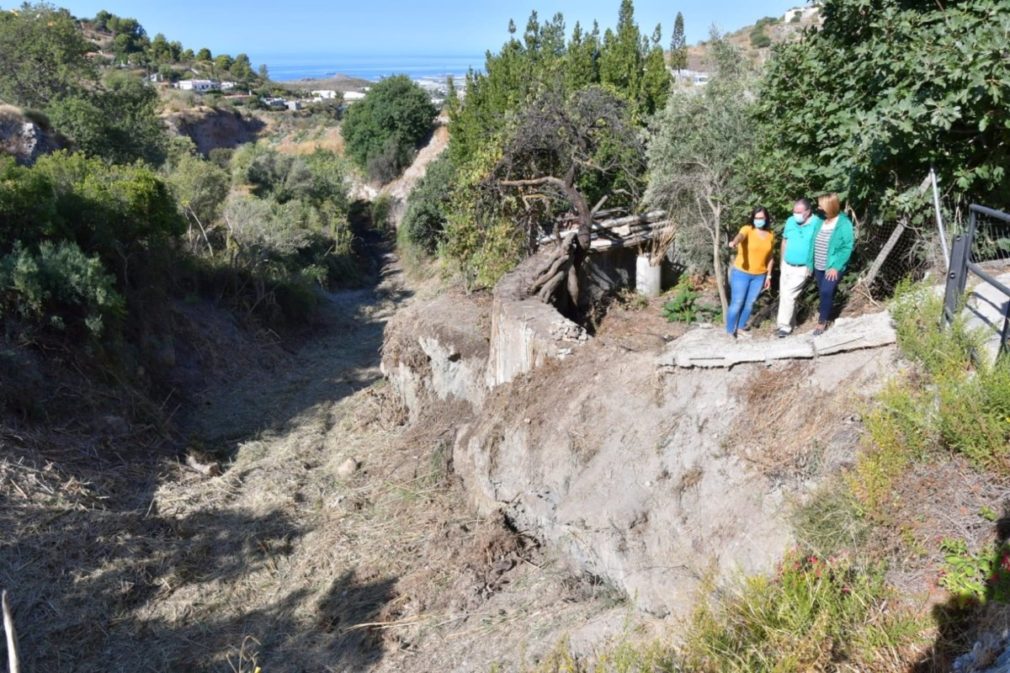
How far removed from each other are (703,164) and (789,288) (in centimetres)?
313

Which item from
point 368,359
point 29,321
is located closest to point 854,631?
point 29,321

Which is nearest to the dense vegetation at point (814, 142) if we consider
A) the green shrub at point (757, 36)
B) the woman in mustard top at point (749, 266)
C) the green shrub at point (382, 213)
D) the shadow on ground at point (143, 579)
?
the woman in mustard top at point (749, 266)

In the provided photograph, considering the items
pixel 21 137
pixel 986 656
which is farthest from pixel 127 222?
pixel 986 656

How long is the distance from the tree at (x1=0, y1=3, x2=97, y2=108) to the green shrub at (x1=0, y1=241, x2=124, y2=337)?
26429mm

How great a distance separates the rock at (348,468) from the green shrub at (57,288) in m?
4.91

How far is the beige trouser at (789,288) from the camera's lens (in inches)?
254

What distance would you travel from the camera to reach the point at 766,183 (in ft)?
25.6

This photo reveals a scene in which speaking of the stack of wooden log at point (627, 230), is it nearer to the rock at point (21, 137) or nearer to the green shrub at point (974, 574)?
the green shrub at point (974, 574)

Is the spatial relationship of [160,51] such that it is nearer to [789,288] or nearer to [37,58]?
[37,58]

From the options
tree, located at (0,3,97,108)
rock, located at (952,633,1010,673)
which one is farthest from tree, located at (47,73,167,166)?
rock, located at (952,633,1010,673)

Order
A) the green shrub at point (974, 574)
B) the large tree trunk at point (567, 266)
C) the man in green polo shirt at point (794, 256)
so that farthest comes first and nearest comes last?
the large tree trunk at point (567, 266) → the man in green polo shirt at point (794, 256) → the green shrub at point (974, 574)

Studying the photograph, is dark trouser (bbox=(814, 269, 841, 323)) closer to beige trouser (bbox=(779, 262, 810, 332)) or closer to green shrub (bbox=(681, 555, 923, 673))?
beige trouser (bbox=(779, 262, 810, 332))

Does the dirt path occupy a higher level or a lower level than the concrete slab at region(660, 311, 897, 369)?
lower

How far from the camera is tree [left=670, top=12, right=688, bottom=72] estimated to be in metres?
37.2
